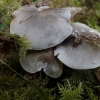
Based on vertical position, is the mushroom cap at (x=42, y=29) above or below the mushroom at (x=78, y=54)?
above

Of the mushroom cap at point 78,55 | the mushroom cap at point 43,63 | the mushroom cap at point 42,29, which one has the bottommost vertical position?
the mushroom cap at point 43,63

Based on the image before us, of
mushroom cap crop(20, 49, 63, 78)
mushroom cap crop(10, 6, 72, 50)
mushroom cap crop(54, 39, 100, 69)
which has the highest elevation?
mushroom cap crop(10, 6, 72, 50)

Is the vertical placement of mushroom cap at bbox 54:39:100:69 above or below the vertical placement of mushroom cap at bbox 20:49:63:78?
above

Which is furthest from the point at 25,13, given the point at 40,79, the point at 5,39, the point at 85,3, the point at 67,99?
the point at 85,3

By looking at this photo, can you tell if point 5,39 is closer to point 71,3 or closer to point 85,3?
point 71,3

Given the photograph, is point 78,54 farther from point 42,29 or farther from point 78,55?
point 42,29

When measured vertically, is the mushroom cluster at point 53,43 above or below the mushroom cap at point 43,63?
above
